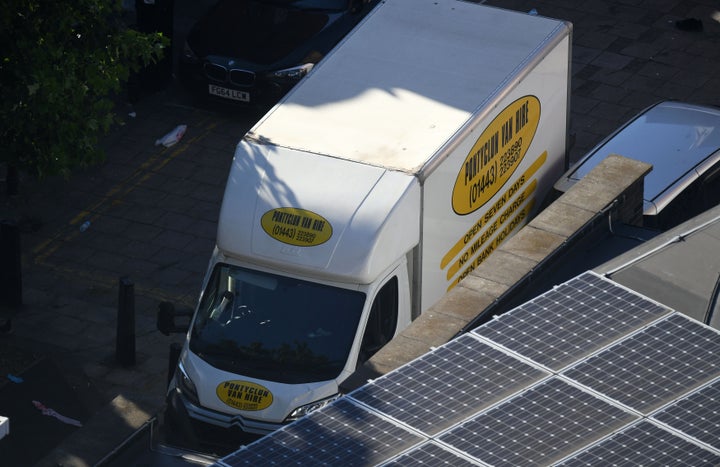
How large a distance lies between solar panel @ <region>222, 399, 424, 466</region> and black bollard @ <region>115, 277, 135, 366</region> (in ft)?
22.5

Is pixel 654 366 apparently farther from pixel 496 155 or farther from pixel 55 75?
pixel 55 75

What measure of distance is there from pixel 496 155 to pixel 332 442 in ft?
20.9

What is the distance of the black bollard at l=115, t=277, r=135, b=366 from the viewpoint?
13938 mm

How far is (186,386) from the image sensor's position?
11906 mm

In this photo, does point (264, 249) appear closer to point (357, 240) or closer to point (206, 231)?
point (357, 240)

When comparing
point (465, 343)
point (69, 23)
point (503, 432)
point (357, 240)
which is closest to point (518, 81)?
point (357, 240)

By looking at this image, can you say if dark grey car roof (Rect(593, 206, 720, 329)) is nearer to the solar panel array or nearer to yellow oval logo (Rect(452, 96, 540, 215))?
the solar panel array

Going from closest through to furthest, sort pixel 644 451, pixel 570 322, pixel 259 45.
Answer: pixel 644 451, pixel 570 322, pixel 259 45

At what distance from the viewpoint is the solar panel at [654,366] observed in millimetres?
7418

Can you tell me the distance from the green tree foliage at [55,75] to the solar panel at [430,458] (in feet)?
22.0

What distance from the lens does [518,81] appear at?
13.2m

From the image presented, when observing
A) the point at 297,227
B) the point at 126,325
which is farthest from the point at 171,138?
the point at 297,227

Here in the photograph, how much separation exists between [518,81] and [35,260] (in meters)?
6.56

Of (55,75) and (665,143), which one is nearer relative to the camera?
(55,75)
